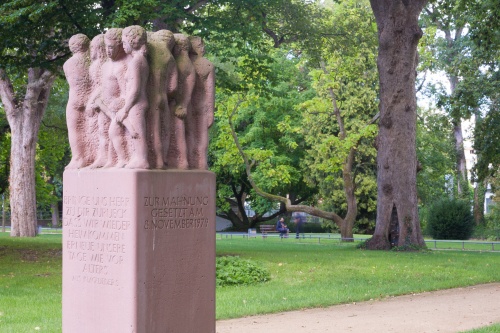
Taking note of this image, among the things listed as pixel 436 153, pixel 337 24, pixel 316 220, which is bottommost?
pixel 316 220

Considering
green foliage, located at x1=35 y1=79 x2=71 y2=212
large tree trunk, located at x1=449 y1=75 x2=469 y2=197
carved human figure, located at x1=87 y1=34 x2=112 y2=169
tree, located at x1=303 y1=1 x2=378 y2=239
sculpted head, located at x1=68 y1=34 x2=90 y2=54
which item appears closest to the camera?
carved human figure, located at x1=87 y1=34 x2=112 y2=169

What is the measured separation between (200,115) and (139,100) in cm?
83

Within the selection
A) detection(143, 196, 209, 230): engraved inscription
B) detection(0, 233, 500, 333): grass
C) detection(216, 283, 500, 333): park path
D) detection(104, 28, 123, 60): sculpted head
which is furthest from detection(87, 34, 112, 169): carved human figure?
detection(216, 283, 500, 333): park path

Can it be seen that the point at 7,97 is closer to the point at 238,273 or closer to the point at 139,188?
the point at 238,273

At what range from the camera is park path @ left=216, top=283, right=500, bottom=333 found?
11.1m

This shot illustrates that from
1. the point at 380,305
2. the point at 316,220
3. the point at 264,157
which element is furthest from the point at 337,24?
the point at 316,220

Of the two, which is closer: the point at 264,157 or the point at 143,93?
the point at 143,93

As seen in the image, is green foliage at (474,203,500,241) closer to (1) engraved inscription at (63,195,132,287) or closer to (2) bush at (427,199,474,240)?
(2) bush at (427,199,474,240)

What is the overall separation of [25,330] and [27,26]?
10.4 meters

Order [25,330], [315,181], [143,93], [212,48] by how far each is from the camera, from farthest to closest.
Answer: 1. [315,181]
2. [212,48]
3. [25,330]
4. [143,93]

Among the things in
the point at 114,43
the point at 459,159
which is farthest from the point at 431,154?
the point at 114,43

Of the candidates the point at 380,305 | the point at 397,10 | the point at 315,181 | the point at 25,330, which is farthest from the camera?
the point at 315,181

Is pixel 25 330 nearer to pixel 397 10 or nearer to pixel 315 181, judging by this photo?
pixel 397 10

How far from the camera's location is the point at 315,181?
49.3 meters
